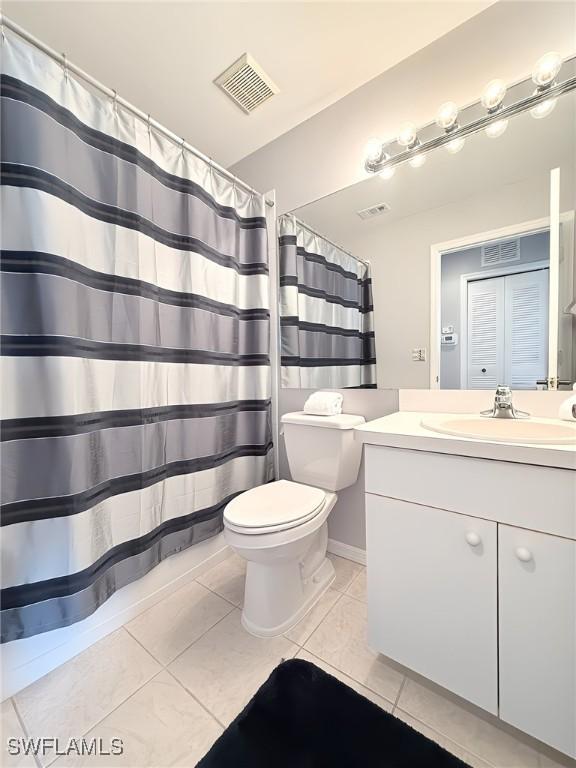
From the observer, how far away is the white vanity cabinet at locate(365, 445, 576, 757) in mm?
677

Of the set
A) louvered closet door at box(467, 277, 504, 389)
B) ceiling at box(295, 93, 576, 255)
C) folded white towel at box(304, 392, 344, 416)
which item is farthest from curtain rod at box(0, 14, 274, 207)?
louvered closet door at box(467, 277, 504, 389)

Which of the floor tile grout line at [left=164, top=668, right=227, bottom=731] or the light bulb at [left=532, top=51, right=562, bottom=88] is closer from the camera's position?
the floor tile grout line at [left=164, top=668, right=227, bottom=731]

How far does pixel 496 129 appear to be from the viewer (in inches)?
44.0

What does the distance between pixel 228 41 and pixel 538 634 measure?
2.26m

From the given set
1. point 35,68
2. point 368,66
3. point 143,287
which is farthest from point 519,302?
point 35,68

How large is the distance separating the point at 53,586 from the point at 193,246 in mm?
1368

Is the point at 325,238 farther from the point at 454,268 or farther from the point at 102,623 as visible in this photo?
the point at 102,623

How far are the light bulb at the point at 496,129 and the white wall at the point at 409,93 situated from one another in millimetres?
156

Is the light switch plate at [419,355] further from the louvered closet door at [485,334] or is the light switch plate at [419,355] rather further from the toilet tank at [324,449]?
the toilet tank at [324,449]

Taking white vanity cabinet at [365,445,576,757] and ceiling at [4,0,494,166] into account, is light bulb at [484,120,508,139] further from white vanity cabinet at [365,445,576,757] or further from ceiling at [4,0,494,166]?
white vanity cabinet at [365,445,576,757]

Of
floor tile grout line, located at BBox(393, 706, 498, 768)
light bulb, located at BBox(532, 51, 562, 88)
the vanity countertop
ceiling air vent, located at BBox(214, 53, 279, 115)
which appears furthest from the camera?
ceiling air vent, located at BBox(214, 53, 279, 115)

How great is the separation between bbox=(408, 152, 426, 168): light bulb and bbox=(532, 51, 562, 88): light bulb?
373mm

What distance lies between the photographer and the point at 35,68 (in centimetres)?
92

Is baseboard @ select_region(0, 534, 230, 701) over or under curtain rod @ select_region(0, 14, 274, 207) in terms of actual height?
under
